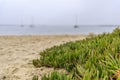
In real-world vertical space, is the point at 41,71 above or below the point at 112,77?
below

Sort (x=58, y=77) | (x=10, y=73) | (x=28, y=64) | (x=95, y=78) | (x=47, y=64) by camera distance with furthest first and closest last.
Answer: (x=28, y=64), (x=47, y=64), (x=10, y=73), (x=58, y=77), (x=95, y=78)

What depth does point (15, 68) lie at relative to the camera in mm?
7523

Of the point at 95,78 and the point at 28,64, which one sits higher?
the point at 95,78

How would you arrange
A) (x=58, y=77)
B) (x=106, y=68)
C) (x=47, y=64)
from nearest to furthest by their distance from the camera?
1. (x=58, y=77)
2. (x=106, y=68)
3. (x=47, y=64)

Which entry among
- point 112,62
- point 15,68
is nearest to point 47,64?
point 15,68

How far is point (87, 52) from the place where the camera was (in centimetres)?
722

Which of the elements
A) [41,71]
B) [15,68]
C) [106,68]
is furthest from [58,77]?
[15,68]

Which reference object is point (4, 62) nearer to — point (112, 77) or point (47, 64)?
point (47, 64)

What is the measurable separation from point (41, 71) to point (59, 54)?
968 mm

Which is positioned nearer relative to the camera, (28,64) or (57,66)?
(57,66)

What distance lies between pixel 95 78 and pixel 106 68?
2.62 feet

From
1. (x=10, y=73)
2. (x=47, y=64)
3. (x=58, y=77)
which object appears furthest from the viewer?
(x=47, y=64)

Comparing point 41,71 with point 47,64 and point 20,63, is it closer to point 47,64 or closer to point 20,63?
point 47,64

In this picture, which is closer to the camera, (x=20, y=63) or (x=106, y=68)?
(x=106, y=68)
